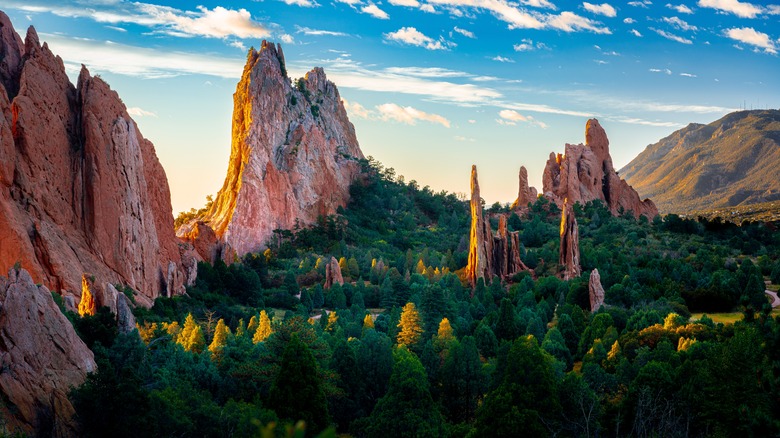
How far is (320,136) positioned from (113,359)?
259ft

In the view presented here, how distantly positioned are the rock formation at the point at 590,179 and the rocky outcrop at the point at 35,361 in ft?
262

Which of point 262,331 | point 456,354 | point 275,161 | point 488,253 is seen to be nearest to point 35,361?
point 456,354

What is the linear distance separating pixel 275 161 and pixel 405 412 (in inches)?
2878

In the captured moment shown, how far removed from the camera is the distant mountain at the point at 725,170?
14662cm

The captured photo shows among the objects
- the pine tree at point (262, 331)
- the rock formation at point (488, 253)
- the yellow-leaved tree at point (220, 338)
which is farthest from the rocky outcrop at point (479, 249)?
the yellow-leaved tree at point (220, 338)

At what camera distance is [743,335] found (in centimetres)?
2959

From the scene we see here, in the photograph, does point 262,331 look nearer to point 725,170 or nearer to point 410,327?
point 410,327

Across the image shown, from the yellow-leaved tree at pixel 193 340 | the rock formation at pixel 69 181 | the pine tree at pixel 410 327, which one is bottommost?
the yellow-leaved tree at pixel 193 340

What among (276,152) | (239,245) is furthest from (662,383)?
(276,152)

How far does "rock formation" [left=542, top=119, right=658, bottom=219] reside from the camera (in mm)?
100688

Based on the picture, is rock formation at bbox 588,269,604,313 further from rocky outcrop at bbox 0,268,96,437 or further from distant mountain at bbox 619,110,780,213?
distant mountain at bbox 619,110,780,213

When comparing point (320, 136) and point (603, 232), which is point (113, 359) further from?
point (320, 136)

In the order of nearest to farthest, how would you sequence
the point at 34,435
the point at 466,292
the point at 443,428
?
the point at 34,435 → the point at 443,428 → the point at 466,292

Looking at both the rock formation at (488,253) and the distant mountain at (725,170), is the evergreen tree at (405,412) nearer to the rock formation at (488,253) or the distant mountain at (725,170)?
the rock formation at (488,253)
